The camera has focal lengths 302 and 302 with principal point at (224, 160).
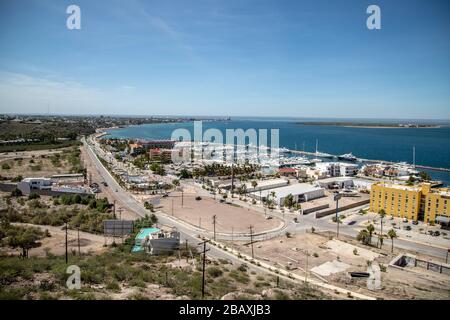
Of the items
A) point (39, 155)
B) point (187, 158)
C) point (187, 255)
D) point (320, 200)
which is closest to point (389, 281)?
point (187, 255)

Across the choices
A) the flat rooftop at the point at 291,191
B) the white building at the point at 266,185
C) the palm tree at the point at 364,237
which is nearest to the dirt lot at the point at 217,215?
the flat rooftop at the point at 291,191

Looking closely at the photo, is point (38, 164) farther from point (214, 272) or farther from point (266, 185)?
point (214, 272)

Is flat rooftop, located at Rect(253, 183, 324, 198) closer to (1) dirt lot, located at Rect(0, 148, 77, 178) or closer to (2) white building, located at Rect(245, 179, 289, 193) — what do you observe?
(2) white building, located at Rect(245, 179, 289, 193)

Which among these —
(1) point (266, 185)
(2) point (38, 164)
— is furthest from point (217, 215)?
(2) point (38, 164)

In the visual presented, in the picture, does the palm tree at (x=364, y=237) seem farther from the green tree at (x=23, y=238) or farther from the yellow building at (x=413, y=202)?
the green tree at (x=23, y=238)
